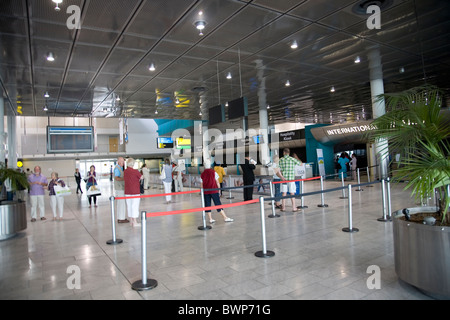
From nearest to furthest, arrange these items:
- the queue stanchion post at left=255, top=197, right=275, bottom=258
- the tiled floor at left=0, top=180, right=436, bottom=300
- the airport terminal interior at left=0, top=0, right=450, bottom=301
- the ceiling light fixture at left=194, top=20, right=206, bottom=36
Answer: the tiled floor at left=0, top=180, right=436, bottom=300 < the airport terminal interior at left=0, top=0, right=450, bottom=301 < the queue stanchion post at left=255, top=197, right=275, bottom=258 < the ceiling light fixture at left=194, top=20, right=206, bottom=36

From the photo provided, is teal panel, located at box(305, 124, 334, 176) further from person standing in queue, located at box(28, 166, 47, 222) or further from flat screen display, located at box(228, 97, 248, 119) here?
person standing in queue, located at box(28, 166, 47, 222)

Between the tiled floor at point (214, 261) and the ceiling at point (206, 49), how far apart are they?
15.8 feet

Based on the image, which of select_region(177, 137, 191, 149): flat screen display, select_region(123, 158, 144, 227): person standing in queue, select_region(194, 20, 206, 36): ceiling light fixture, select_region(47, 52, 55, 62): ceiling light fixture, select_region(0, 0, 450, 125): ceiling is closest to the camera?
select_region(0, 0, 450, 125): ceiling

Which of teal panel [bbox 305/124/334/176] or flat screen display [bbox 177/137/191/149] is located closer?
teal panel [bbox 305/124/334/176]

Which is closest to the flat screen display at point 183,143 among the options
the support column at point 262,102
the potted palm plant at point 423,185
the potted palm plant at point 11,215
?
the support column at point 262,102

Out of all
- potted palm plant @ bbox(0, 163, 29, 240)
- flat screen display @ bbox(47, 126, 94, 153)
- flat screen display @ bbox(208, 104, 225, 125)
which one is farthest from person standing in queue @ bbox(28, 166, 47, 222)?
flat screen display @ bbox(208, 104, 225, 125)

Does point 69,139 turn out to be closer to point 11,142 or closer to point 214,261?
point 11,142

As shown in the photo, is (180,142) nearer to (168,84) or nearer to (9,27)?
(168,84)

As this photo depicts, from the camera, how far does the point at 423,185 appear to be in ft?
9.87

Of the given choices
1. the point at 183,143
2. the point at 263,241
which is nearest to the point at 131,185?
the point at 263,241

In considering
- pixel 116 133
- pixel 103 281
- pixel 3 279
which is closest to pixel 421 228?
pixel 103 281

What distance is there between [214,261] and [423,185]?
3.05 metres

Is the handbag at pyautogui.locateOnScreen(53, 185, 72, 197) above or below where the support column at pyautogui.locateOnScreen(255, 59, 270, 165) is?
below

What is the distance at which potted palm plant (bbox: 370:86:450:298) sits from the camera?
3010 mm
